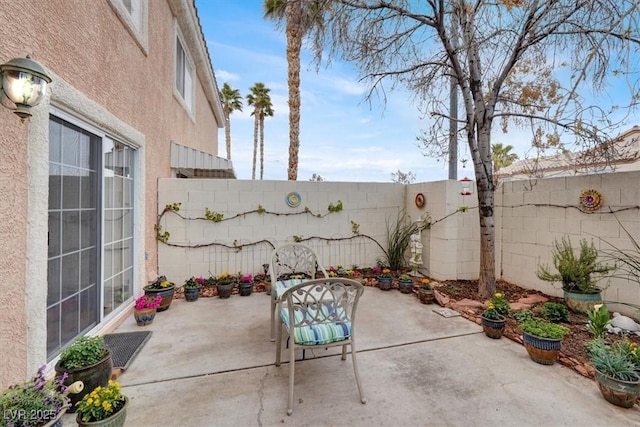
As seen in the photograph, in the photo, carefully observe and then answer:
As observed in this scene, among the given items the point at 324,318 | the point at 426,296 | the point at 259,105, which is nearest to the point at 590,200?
the point at 426,296

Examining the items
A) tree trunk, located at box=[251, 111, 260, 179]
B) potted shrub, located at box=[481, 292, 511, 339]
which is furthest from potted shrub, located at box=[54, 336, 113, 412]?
tree trunk, located at box=[251, 111, 260, 179]

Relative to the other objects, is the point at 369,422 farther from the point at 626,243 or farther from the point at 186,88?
the point at 186,88

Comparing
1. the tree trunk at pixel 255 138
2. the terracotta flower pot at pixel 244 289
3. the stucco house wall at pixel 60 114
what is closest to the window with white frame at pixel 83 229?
the stucco house wall at pixel 60 114

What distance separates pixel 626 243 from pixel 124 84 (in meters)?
6.92

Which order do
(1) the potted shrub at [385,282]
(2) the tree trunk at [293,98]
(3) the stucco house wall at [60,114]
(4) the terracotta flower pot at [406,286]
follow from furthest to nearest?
1. (2) the tree trunk at [293,98]
2. (1) the potted shrub at [385,282]
3. (4) the terracotta flower pot at [406,286]
4. (3) the stucco house wall at [60,114]

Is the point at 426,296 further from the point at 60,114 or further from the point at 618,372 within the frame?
the point at 60,114

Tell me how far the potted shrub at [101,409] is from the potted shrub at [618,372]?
3577 millimetres

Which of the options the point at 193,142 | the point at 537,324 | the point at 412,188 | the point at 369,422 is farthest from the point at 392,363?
the point at 193,142

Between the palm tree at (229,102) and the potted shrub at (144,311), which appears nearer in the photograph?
the potted shrub at (144,311)

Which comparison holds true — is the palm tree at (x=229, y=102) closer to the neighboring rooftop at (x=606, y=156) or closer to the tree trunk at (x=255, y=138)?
the tree trunk at (x=255, y=138)

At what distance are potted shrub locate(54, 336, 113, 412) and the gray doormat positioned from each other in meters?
0.53

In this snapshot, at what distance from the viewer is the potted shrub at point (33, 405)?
146 cm

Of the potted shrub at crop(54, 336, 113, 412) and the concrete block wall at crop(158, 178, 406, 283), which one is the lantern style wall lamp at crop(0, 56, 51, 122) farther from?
the concrete block wall at crop(158, 178, 406, 283)

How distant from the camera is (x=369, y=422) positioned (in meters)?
2.05
